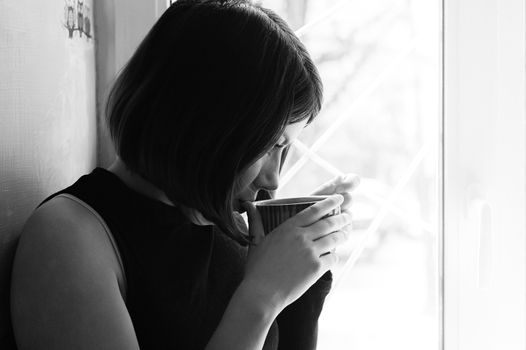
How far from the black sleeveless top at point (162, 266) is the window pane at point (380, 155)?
43cm

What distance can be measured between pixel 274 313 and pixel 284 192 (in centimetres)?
52

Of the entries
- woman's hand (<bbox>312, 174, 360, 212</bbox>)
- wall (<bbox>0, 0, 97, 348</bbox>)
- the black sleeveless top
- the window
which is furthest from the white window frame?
wall (<bbox>0, 0, 97, 348</bbox>)

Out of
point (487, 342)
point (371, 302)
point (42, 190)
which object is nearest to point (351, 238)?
point (371, 302)

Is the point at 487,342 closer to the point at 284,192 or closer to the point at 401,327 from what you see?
the point at 401,327

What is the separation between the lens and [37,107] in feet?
2.52

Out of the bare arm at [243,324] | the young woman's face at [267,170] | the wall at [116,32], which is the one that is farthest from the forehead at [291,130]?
the wall at [116,32]

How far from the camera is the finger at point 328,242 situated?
81 cm

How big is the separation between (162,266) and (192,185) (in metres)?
0.11

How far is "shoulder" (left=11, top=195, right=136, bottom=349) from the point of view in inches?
26.1

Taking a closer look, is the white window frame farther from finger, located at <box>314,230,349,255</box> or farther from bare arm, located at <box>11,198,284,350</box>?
bare arm, located at <box>11,198,284,350</box>

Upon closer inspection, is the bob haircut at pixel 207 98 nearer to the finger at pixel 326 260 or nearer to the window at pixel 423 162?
the finger at pixel 326 260

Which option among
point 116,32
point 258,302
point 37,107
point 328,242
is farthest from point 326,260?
point 116,32

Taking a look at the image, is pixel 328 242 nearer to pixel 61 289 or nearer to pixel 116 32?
pixel 61 289

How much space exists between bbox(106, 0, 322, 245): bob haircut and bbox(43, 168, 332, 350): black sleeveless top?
4 centimetres
